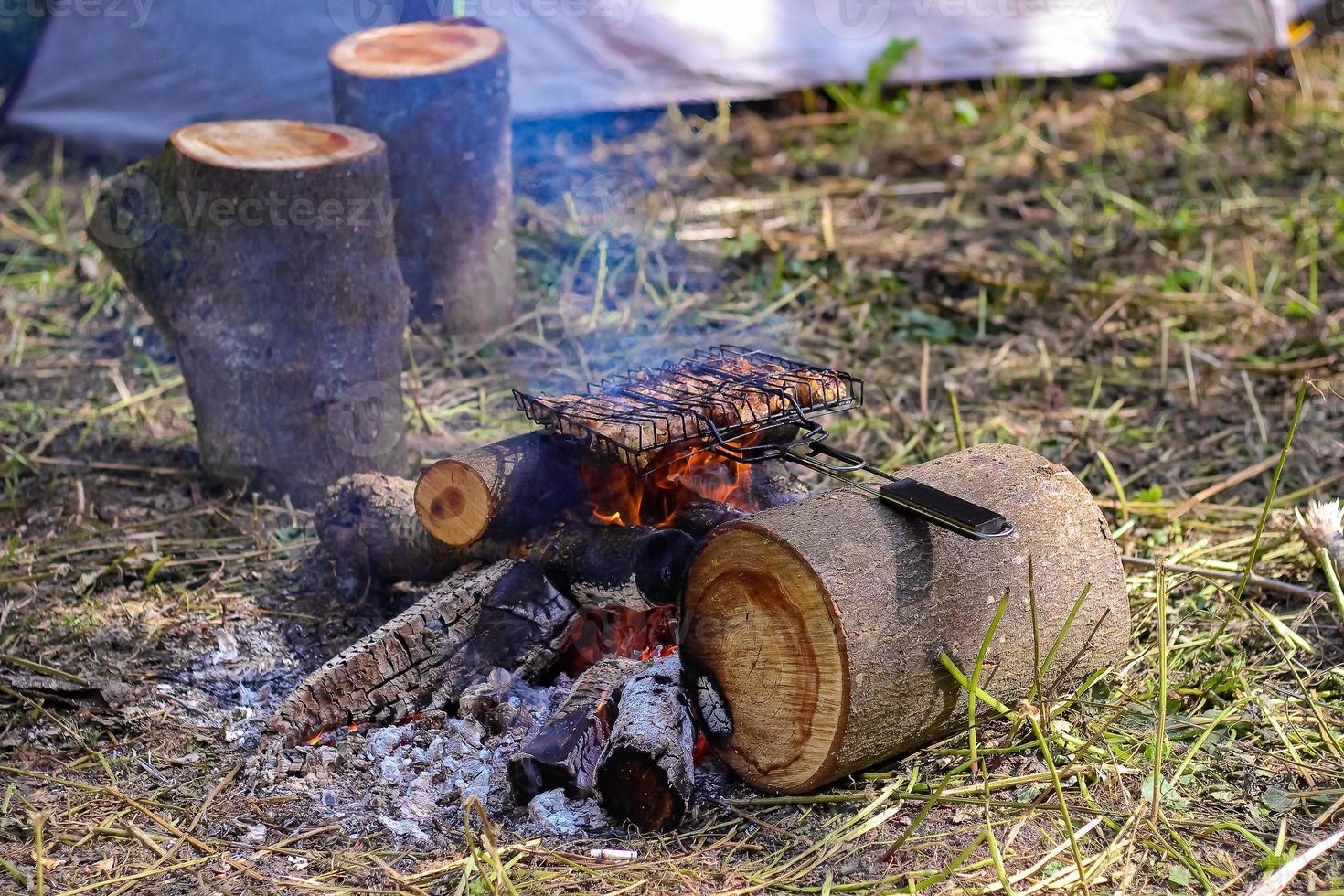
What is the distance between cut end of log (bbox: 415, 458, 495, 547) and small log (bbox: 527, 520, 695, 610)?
182 millimetres

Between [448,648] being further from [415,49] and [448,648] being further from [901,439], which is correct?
[415,49]

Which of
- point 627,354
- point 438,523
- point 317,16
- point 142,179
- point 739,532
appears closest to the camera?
point 739,532

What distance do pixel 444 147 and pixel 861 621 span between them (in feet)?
10.8

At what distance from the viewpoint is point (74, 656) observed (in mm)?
3422

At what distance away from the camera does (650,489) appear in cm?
328

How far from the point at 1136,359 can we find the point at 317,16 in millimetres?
4827

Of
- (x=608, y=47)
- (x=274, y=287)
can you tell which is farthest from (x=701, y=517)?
(x=608, y=47)

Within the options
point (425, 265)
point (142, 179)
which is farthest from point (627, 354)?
point (142, 179)

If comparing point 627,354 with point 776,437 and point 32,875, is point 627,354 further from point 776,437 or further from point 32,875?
point 32,875

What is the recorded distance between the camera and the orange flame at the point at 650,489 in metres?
3.25

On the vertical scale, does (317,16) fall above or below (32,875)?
above

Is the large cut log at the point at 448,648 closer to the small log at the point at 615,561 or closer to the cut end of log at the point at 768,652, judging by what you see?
the small log at the point at 615,561

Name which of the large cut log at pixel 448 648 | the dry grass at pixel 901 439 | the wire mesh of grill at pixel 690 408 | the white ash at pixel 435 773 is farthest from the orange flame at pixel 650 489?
the dry grass at pixel 901 439

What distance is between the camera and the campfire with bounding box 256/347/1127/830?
272cm
